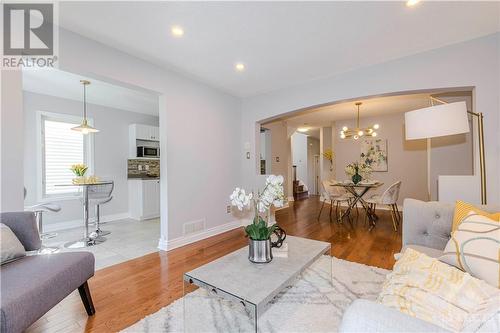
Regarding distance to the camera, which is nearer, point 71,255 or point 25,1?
point 71,255

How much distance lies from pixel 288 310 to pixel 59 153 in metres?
4.96

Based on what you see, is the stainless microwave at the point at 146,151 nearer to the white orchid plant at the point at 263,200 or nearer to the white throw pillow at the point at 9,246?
the white throw pillow at the point at 9,246

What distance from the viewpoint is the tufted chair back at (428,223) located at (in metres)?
1.67

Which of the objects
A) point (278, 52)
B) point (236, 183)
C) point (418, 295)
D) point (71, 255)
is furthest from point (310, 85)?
point (71, 255)

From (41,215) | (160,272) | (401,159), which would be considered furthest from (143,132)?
(401,159)

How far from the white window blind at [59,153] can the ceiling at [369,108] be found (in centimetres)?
443

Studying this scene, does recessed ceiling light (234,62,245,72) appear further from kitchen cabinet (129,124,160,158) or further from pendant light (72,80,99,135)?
kitchen cabinet (129,124,160,158)

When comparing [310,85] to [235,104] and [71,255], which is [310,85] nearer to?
[235,104]

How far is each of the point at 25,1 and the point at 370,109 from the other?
5930 millimetres

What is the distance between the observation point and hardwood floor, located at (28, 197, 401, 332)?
167 centimetres

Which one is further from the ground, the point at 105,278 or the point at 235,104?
the point at 235,104

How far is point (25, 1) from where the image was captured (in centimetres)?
188

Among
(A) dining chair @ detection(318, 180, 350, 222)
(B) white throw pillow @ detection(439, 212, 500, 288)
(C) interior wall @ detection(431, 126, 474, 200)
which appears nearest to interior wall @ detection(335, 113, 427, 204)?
(A) dining chair @ detection(318, 180, 350, 222)

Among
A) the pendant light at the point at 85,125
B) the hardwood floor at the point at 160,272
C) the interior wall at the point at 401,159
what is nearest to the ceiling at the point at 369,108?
the interior wall at the point at 401,159
